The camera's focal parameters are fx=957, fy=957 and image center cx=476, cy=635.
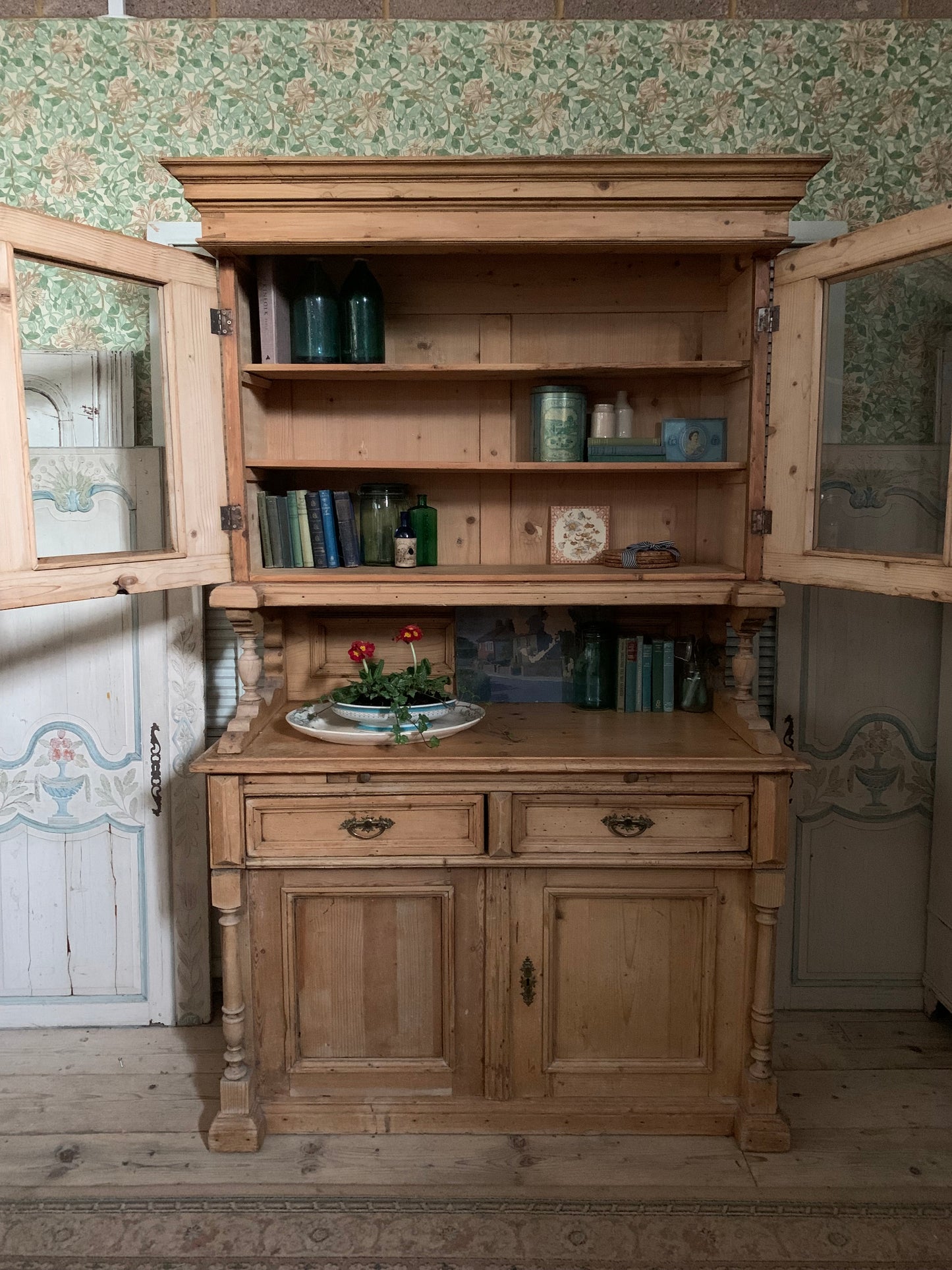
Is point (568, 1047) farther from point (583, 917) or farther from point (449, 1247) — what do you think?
point (449, 1247)

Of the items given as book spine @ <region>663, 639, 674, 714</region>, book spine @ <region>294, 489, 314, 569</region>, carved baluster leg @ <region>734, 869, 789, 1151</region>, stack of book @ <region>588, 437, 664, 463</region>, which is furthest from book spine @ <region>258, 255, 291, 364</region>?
carved baluster leg @ <region>734, 869, 789, 1151</region>

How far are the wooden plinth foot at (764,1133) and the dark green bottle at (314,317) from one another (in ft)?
6.88

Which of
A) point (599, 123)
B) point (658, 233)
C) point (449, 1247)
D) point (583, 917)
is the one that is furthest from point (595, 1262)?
point (599, 123)

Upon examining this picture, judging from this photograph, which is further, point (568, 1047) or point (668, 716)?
point (668, 716)

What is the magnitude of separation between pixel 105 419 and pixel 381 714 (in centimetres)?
109

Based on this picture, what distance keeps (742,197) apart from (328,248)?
0.95 m

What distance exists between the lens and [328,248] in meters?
2.22

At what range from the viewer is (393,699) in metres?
2.34

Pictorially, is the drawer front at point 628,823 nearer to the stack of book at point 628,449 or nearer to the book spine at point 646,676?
the book spine at point 646,676

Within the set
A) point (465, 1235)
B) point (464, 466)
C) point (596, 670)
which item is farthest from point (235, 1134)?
point (464, 466)

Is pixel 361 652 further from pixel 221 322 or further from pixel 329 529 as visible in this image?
pixel 221 322

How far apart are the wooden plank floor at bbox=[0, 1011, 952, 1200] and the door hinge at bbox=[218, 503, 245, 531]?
146 centimetres

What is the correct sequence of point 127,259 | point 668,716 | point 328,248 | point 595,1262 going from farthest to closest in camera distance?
1. point 668,716
2. point 328,248
3. point 127,259
4. point 595,1262

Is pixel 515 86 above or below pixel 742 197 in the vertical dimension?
above
